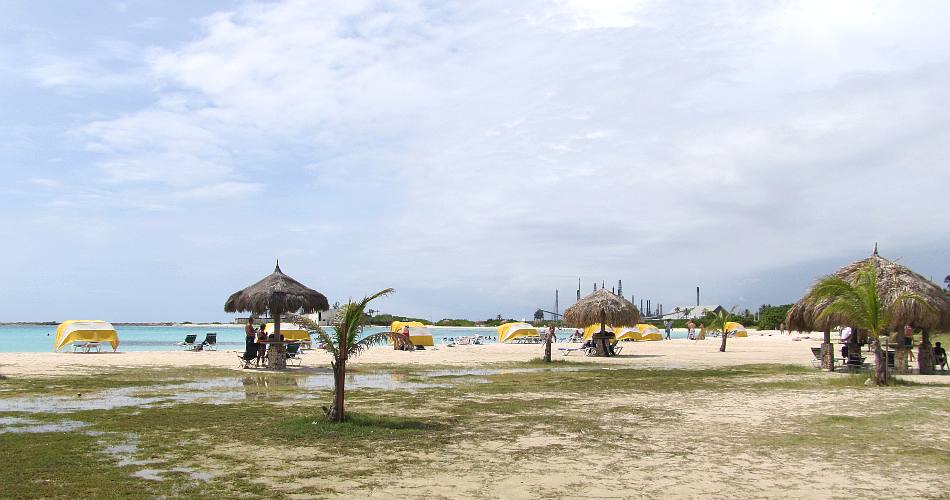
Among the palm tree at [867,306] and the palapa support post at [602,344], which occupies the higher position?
the palm tree at [867,306]

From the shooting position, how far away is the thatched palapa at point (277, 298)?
19.2 metres

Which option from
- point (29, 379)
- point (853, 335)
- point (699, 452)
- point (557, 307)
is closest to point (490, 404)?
point (699, 452)

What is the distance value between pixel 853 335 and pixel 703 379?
550 centimetres

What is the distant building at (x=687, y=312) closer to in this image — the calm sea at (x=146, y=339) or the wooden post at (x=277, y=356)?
the calm sea at (x=146, y=339)

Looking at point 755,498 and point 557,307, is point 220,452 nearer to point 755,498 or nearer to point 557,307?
point 755,498

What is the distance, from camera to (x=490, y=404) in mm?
11555

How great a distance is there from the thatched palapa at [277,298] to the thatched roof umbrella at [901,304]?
478 inches

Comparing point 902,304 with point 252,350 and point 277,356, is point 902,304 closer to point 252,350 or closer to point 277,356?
point 277,356

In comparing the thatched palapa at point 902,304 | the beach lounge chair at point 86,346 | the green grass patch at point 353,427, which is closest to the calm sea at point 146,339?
the beach lounge chair at point 86,346

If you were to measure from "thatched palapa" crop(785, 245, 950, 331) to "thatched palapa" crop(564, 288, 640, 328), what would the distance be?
710 cm

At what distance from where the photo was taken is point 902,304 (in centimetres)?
1758

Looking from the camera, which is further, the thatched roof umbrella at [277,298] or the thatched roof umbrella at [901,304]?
the thatched roof umbrella at [277,298]

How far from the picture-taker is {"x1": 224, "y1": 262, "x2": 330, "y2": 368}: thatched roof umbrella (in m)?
19.2

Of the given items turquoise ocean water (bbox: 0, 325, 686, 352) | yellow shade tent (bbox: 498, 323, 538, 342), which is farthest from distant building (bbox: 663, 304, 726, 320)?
yellow shade tent (bbox: 498, 323, 538, 342)
